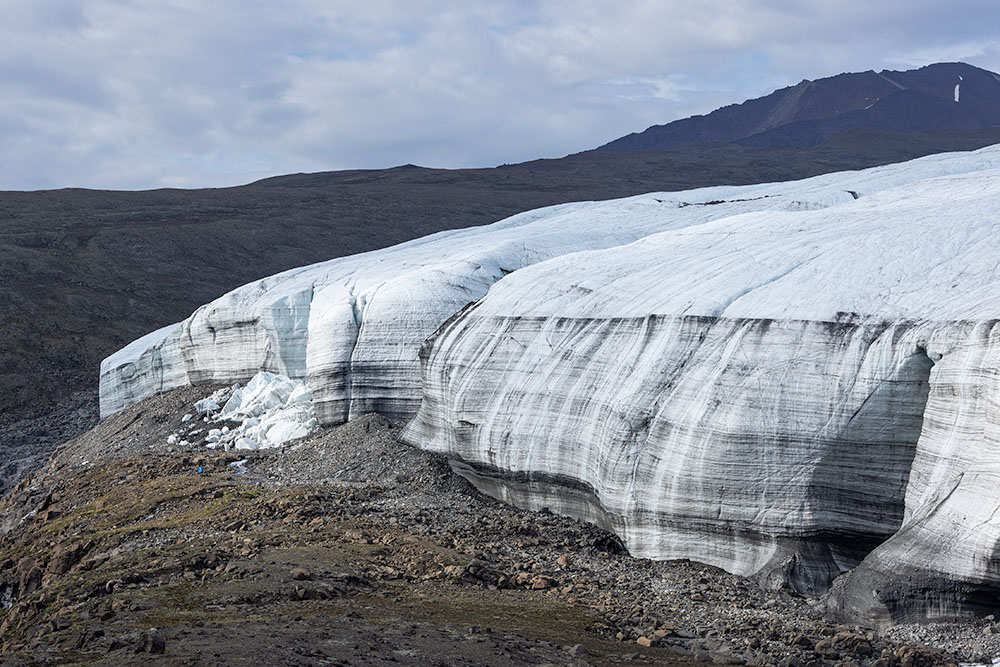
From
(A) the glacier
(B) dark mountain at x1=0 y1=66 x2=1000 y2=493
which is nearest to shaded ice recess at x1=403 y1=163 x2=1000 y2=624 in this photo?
(A) the glacier

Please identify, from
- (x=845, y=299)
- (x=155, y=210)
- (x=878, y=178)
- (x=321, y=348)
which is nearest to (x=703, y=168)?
(x=155, y=210)

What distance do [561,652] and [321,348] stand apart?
39.8 feet

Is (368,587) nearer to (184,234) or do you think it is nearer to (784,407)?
(784,407)

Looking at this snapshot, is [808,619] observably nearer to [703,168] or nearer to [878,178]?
[878,178]

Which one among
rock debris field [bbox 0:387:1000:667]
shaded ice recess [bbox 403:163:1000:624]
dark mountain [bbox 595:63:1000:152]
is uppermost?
dark mountain [bbox 595:63:1000:152]

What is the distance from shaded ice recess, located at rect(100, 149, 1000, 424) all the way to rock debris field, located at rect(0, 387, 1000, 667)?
5.99ft

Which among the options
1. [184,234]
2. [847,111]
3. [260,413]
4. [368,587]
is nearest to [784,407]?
[368,587]

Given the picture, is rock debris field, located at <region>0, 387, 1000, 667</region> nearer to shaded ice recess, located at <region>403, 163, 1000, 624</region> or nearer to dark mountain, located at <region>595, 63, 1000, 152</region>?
shaded ice recess, located at <region>403, 163, 1000, 624</region>

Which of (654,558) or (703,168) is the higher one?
(703,168)

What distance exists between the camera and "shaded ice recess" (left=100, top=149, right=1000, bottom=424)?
18812mm

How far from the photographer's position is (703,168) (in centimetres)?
9006

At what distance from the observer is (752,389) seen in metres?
11.3

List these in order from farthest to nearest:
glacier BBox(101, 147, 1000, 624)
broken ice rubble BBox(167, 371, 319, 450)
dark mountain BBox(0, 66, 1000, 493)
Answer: dark mountain BBox(0, 66, 1000, 493), broken ice rubble BBox(167, 371, 319, 450), glacier BBox(101, 147, 1000, 624)

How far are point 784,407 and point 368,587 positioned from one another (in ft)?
15.5
